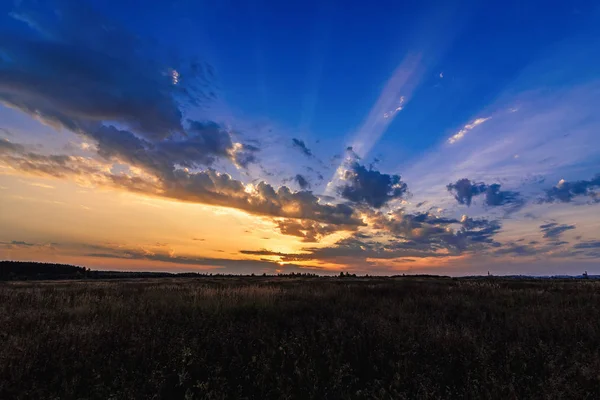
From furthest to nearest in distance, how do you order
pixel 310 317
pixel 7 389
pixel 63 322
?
pixel 310 317 → pixel 63 322 → pixel 7 389

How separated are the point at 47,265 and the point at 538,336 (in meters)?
141

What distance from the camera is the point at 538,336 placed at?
8500 millimetres

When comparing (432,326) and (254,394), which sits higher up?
(432,326)

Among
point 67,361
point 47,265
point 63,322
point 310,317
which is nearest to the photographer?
point 67,361

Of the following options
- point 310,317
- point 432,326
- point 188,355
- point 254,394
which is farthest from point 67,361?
point 432,326

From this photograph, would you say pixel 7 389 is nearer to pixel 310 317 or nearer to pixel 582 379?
pixel 310 317

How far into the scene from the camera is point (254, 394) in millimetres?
5883

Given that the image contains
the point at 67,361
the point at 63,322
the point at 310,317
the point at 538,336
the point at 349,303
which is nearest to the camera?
the point at 67,361

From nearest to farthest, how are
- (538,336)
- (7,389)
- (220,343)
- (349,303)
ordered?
(7,389) → (220,343) → (538,336) → (349,303)

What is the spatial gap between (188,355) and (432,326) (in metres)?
6.40

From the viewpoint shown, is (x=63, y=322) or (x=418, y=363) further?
(x=63, y=322)

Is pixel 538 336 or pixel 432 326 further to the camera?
pixel 432 326

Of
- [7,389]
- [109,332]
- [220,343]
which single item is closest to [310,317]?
[220,343]

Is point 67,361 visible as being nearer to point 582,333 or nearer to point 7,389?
point 7,389
